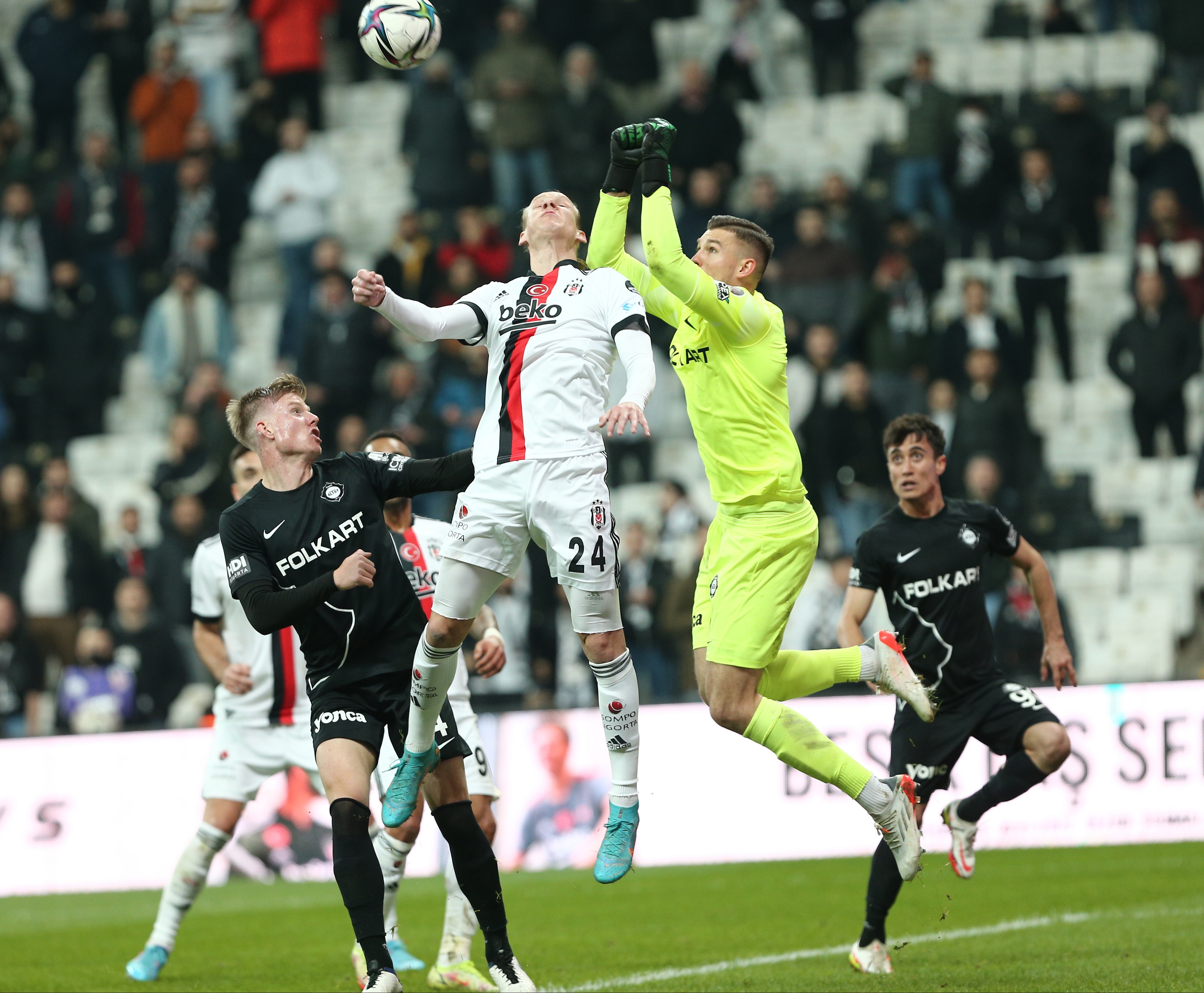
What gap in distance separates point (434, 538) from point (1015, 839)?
5910mm

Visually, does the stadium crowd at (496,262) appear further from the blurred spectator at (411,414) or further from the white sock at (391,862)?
the white sock at (391,862)

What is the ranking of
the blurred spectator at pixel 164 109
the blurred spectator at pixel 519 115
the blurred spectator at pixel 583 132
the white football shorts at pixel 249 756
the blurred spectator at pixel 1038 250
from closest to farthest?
the white football shorts at pixel 249 756
the blurred spectator at pixel 1038 250
the blurred spectator at pixel 583 132
the blurred spectator at pixel 519 115
the blurred spectator at pixel 164 109

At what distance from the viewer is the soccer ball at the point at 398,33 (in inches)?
332

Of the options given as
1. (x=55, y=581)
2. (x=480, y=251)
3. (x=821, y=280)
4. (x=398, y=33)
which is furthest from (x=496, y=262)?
(x=398, y=33)

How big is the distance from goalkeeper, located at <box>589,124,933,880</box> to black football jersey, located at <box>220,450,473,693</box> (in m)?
1.24

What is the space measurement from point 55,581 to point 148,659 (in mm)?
1757

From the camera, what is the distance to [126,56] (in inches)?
824

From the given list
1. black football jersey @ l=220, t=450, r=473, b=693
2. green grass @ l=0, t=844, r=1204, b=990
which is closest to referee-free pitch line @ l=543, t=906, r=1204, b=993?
green grass @ l=0, t=844, r=1204, b=990

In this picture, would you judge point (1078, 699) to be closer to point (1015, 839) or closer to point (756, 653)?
point (1015, 839)

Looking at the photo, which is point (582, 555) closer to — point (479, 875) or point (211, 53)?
point (479, 875)

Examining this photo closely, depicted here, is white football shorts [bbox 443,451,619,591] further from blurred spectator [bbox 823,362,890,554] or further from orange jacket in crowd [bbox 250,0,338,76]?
orange jacket in crowd [bbox 250,0,338,76]

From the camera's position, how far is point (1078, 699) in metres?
13.0

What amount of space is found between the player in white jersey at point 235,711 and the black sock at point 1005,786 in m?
3.76

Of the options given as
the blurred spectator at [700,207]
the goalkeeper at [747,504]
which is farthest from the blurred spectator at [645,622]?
the goalkeeper at [747,504]
